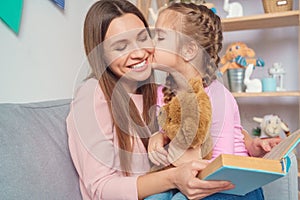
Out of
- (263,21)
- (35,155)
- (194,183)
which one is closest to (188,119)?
(194,183)

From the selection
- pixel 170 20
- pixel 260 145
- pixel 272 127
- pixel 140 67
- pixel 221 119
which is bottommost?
pixel 272 127

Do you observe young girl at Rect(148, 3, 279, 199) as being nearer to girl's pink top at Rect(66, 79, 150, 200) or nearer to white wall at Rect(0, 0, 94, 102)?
girl's pink top at Rect(66, 79, 150, 200)

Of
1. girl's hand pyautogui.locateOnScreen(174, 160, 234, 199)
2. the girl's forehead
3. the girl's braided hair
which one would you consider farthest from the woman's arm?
the girl's forehead

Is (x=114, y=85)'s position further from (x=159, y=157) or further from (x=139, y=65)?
(x=159, y=157)

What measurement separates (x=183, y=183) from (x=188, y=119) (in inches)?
5.0

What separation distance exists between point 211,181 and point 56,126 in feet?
1.35

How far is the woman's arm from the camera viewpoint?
1.85 feet

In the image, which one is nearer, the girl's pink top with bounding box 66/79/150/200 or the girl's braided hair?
the girl's pink top with bounding box 66/79/150/200

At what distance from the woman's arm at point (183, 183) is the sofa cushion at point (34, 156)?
0.18 m

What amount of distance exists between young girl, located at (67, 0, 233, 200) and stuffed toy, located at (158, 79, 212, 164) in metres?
0.07

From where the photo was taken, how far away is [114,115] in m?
0.74

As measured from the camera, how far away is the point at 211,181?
55 cm

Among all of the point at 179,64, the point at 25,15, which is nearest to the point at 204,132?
the point at 179,64

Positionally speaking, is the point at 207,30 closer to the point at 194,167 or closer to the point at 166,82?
the point at 166,82
